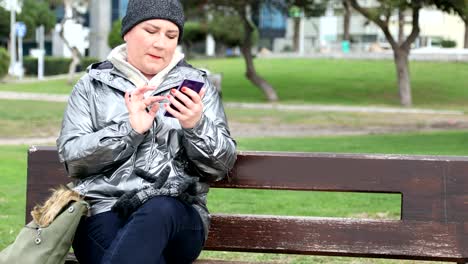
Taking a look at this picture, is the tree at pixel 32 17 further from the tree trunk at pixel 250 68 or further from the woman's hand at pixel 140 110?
the woman's hand at pixel 140 110

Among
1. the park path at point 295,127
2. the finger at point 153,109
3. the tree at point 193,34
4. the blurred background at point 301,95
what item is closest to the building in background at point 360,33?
the blurred background at point 301,95

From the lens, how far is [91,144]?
11.9 ft

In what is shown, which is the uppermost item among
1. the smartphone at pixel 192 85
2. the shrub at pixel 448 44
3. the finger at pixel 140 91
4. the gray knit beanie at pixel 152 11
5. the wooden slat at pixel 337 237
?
the gray knit beanie at pixel 152 11

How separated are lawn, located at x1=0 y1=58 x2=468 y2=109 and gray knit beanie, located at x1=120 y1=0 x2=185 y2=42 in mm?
25682

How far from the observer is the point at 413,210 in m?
4.13

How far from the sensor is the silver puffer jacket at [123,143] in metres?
3.64

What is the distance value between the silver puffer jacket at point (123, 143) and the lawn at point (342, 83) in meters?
25.7

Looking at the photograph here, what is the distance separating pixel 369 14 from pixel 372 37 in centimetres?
4496

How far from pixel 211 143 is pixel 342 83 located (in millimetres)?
32872

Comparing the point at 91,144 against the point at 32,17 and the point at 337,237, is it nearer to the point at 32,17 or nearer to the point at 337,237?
the point at 337,237

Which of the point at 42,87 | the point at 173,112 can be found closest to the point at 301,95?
the point at 42,87

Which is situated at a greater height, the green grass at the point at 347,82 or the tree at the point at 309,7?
the tree at the point at 309,7

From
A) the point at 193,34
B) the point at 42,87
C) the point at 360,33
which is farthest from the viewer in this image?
the point at 360,33

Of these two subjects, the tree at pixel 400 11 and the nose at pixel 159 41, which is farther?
the tree at pixel 400 11
